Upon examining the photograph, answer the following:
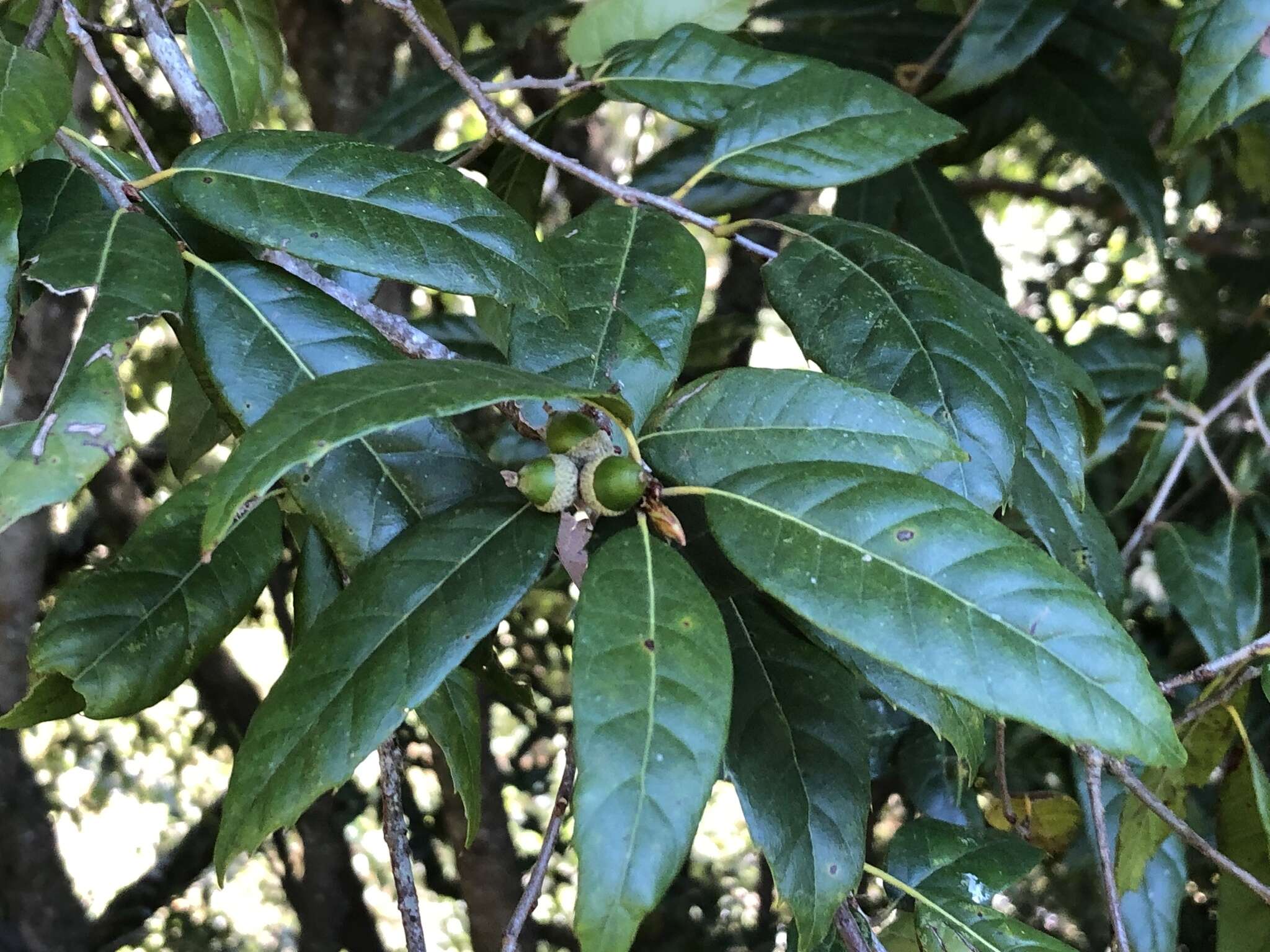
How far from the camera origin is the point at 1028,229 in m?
2.27

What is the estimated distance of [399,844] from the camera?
1.55 feet

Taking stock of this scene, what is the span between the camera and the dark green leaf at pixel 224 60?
61cm

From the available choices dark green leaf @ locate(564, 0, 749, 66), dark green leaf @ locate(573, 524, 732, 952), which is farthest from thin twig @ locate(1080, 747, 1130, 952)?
dark green leaf @ locate(564, 0, 749, 66)

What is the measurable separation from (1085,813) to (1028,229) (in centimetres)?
192

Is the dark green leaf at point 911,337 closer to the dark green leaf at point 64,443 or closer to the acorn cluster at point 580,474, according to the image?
the acorn cluster at point 580,474

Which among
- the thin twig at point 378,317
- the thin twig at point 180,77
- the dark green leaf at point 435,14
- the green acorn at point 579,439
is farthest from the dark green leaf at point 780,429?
the dark green leaf at point 435,14

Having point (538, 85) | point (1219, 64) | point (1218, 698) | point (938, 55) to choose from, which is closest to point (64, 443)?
point (538, 85)

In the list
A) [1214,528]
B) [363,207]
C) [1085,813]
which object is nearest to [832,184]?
[363,207]

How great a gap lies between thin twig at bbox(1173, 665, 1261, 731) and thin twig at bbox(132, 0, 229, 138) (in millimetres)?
674

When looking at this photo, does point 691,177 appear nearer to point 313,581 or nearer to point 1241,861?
point 313,581

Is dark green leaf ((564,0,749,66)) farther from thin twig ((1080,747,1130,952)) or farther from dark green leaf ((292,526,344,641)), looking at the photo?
thin twig ((1080,747,1130,952))

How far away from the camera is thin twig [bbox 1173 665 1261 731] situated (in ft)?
1.78

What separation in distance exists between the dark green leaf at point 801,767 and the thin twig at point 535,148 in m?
0.22

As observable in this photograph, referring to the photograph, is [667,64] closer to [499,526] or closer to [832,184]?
[832,184]
